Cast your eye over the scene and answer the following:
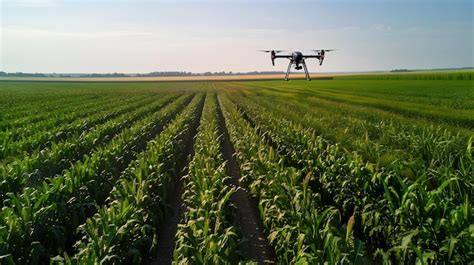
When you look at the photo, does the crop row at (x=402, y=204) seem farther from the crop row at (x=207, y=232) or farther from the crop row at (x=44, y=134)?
the crop row at (x=44, y=134)

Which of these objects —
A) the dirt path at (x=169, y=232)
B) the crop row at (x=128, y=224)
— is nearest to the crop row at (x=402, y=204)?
the dirt path at (x=169, y=232)

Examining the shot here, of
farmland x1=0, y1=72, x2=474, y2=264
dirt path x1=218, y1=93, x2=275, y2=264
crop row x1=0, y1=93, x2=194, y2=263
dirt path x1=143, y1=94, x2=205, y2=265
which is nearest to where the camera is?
farmland x1=0, y1=72, x2=474, y2=264

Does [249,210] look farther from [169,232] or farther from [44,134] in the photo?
[44,134]

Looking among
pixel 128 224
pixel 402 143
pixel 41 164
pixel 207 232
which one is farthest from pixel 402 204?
pixel 41 164

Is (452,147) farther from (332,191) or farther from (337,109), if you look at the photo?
(337,109)

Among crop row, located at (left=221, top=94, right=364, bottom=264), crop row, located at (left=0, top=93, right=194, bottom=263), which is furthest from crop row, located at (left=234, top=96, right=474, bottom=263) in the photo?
crop row, located at (left=0, top=93, right=194, bottom=263)

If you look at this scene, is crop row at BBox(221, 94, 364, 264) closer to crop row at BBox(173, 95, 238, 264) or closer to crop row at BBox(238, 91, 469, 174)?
crop row at BBox(173, 95, 238, 264)
